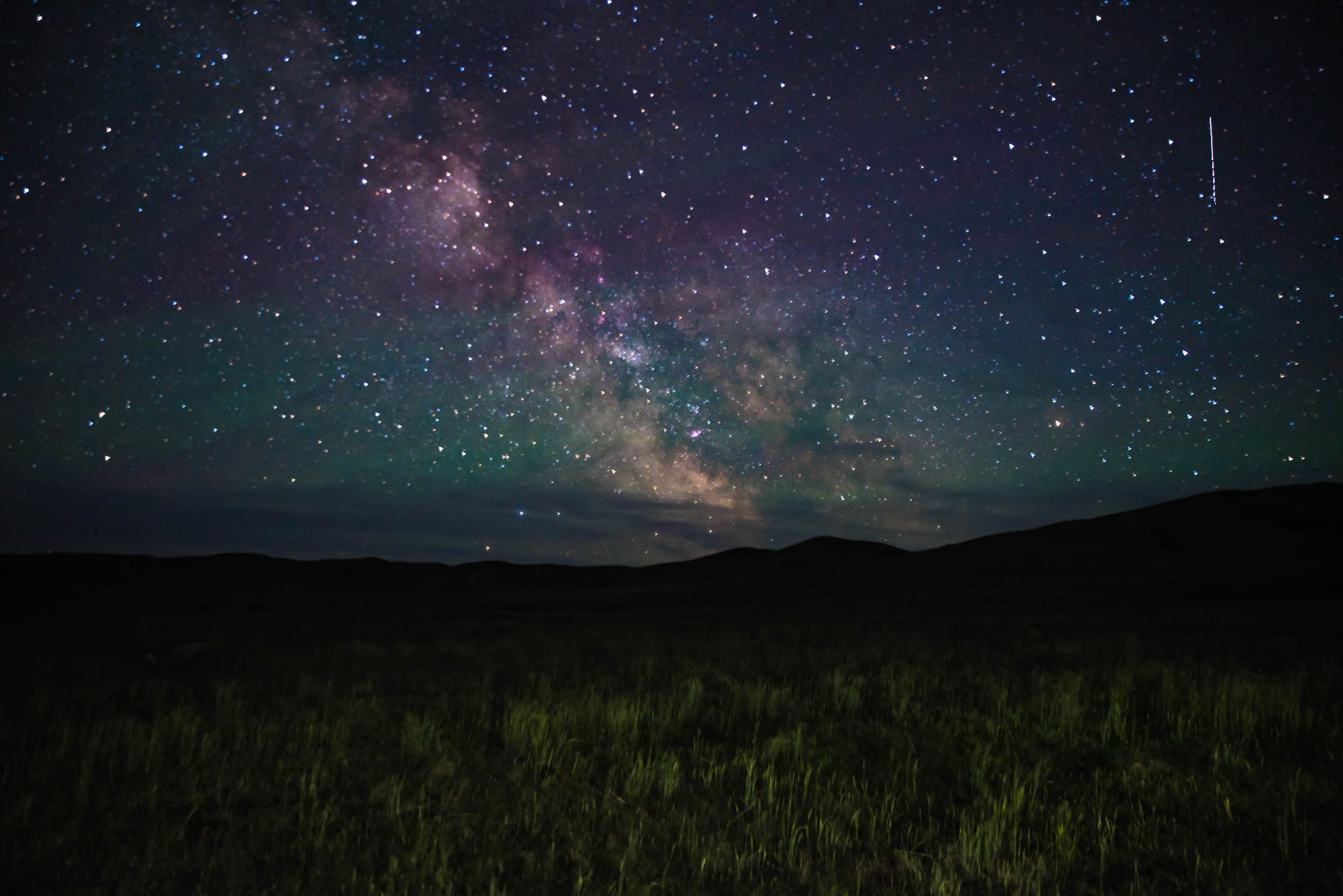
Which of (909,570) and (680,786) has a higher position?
(909,570)

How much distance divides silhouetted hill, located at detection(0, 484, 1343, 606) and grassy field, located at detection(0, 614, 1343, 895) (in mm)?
33834

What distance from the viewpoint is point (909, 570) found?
2201 inches

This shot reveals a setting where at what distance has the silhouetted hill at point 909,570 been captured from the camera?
42.7 metres

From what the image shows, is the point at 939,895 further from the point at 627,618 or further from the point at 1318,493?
the point at 1318,493

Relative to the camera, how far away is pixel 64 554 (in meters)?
94.8

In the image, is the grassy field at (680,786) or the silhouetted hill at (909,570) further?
the silhouetted hill at (909,570)

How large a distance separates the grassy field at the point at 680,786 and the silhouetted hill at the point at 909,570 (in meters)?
33.8

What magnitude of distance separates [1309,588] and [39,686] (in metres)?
48.5

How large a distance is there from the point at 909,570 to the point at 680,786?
177 ft

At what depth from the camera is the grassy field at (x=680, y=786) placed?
4211 mm

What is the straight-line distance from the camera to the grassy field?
4.21 metres

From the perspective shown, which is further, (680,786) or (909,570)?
(909,570)

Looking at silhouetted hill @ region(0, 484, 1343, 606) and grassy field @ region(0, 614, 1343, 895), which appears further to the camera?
silhouetted hill @ region(0, 484, 1343, 606)

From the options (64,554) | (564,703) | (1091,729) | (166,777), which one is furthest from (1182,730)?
(64,554)
